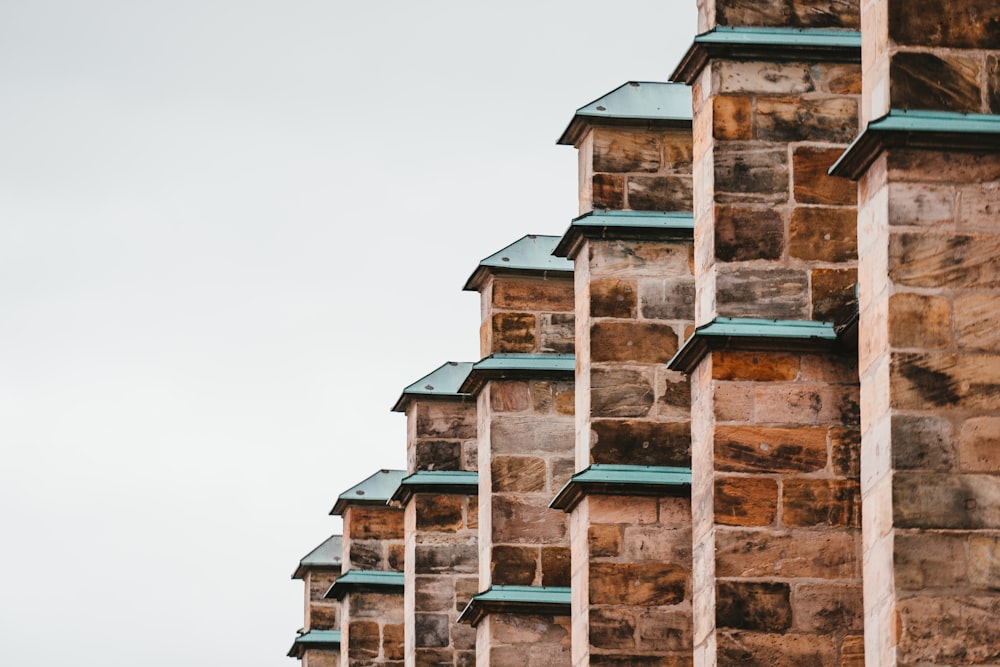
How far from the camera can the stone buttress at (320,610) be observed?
3269 centimetres

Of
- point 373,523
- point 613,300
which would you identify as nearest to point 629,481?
point 613,300

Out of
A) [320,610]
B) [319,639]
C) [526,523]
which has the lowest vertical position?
[319,639]

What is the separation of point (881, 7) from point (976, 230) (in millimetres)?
1204

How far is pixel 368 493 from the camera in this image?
29.1 m

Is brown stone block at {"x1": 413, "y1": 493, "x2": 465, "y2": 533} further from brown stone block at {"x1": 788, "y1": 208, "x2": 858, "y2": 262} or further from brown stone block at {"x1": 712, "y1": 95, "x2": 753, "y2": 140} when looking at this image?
brown stone block at {"x1": 788, "y1": 208, "x2": 858, "y2": 262}

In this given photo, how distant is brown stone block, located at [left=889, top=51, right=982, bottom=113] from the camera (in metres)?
13.7

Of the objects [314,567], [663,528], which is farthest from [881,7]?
[314,567]

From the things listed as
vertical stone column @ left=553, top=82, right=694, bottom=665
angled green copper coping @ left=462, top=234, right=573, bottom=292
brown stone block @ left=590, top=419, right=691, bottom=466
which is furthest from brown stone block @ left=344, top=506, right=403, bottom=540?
brown stone block @ left=590, top=419, right=691, bottom=466

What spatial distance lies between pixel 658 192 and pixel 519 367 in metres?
3.04

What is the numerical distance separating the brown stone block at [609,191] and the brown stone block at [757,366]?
3.56m

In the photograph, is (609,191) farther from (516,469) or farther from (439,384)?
(439,384)

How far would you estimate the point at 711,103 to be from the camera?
17.2 meters

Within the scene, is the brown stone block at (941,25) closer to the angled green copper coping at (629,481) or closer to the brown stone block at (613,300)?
the angled green copper coping at (629,481)

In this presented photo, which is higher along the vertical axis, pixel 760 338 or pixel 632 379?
pixel 760 338
